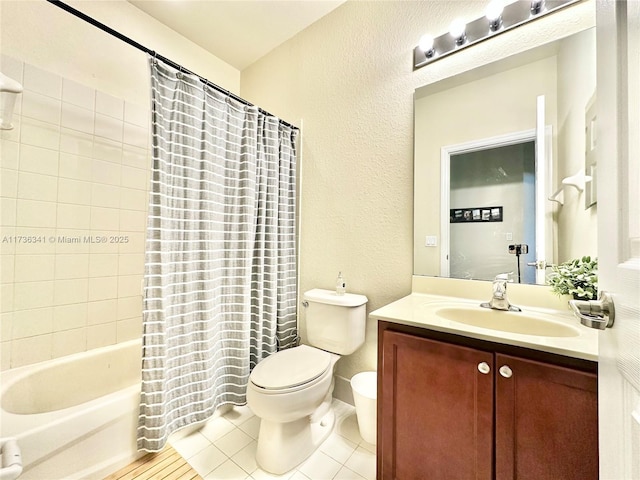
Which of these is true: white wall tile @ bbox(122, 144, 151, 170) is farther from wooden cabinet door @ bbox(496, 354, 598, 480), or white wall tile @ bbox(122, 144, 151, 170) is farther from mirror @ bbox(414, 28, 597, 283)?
wooden cabinet door @ bbox(496, 354, 598, 480)

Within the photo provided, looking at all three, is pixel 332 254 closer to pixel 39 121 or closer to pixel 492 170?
pixel 492 170

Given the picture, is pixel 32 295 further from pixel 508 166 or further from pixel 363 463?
pixel 508 166

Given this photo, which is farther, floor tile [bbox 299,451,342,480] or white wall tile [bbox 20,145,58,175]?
white wall tile [bbox 20,145,58,175]

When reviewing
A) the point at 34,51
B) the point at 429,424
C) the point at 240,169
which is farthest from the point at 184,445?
the point at 34,51

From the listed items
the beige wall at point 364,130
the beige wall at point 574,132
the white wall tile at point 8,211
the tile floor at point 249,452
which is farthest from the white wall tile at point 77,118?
the beige wall at point 574,132

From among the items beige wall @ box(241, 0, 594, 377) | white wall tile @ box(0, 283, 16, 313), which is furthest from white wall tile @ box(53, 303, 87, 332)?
beige wall @ box(241, 0, 594, 377)

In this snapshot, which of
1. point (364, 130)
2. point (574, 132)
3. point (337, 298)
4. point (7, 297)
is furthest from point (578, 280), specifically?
point (7, 297)

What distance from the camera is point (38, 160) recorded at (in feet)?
4.90

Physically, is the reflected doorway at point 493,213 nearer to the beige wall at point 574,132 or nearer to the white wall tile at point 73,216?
the beige wall at point 574,132

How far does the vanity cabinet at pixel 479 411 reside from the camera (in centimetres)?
76

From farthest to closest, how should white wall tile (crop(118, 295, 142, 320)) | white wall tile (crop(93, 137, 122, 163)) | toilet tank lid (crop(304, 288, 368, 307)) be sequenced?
white wall tile (crop(118, 295, 142, 320)) → white wall tile (crop(93, 137, 122, 163)) → toilet tank lid (crop(304, 288, 368, 307))

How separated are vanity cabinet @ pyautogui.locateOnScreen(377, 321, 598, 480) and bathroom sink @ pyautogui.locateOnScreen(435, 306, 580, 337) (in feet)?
0.92

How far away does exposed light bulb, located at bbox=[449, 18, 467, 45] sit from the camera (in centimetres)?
141

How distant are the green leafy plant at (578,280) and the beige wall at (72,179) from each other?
2.38 metres
